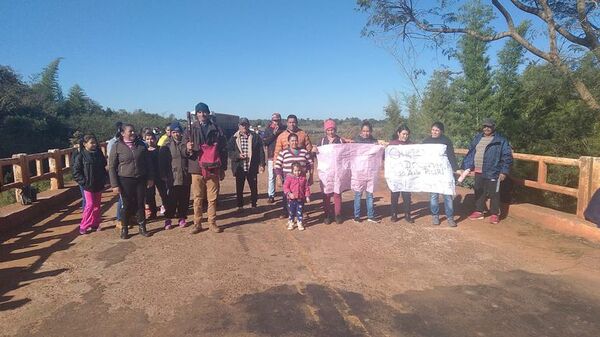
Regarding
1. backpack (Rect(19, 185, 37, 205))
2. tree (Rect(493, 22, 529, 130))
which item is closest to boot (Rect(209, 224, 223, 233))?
backpack (Rect(19, 185, 37, 205))

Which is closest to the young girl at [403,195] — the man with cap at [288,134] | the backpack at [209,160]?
the man with cap at [288,134]

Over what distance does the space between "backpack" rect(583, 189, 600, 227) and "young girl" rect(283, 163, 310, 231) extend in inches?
172

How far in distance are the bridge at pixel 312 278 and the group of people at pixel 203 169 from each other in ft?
1.19

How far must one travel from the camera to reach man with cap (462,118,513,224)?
688cm

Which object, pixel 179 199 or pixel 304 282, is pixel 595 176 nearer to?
pixel 304 282

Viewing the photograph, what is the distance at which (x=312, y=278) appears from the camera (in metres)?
4.64

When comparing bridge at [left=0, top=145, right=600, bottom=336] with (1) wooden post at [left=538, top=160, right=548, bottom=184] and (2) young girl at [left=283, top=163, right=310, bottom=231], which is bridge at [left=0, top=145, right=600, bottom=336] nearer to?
(1) wooden post at [left=538, top=160, right=548, bottom=184]

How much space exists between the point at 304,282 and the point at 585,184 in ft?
16.4

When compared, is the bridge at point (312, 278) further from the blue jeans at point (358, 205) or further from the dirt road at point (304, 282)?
the blue jeans at point (358, 205)

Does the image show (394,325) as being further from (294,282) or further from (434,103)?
(434,103)

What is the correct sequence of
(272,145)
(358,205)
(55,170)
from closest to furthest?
1. (358,205)
2. (272,145)
3. (55,170)

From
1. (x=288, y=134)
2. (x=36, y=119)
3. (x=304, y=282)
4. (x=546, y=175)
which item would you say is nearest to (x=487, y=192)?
(x=546, y=175)

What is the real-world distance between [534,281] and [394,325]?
6.74 feet

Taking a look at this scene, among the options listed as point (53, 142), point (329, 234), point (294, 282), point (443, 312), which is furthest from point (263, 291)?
point (53, 142)
